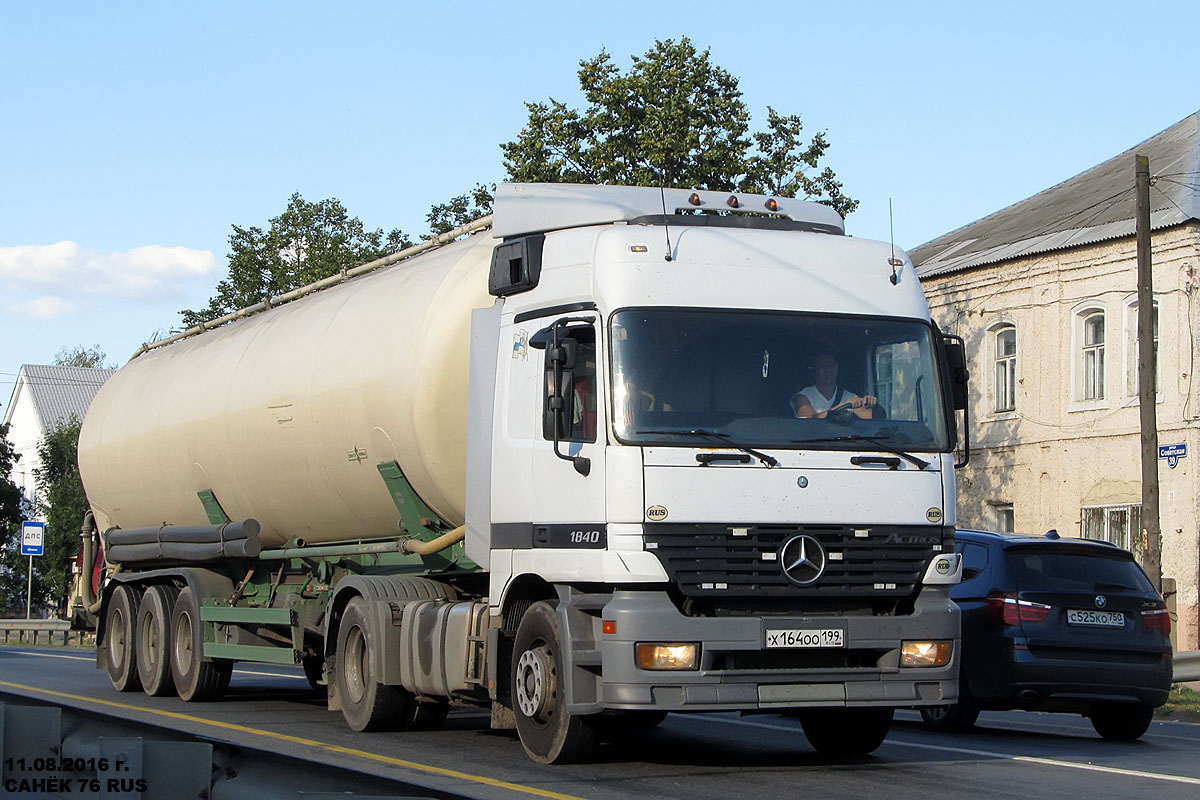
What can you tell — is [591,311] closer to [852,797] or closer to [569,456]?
[569,456]

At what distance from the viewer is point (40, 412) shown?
96.2m

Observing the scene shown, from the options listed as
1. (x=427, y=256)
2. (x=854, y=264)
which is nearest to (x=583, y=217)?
(x=854, y=264)

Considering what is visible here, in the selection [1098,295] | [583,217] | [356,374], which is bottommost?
[356,374]

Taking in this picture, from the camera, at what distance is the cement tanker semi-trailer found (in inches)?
373

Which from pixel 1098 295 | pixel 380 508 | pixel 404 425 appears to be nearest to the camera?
pixel 404 425

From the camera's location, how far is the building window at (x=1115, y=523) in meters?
31.9

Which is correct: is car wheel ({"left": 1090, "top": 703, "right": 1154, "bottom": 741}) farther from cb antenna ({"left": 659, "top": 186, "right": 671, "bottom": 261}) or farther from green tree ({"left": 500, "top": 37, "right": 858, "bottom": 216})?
green tree ({"left": 500, "top": 37, "right": 858, "bottom": 216})

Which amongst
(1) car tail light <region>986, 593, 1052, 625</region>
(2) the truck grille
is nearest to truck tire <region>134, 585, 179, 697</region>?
(1) car tail light <region>986, 593, 1052, 625</region>

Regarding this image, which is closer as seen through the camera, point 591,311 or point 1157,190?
point 591,311

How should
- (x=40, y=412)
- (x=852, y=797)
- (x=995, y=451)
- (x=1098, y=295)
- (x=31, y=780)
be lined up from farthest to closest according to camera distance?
(x=40, y=412) → (x=995, y=451) → (x=1098, y=295) → (x=852, y=797) → (x=31, y=780)

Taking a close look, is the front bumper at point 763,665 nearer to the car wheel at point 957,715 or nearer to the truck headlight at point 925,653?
the truck headlight at point 925,653

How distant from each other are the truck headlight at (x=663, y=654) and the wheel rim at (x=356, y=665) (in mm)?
3893

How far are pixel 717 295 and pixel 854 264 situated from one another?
1023 millimetres

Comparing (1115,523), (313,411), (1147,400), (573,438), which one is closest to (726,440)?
(573,438)
